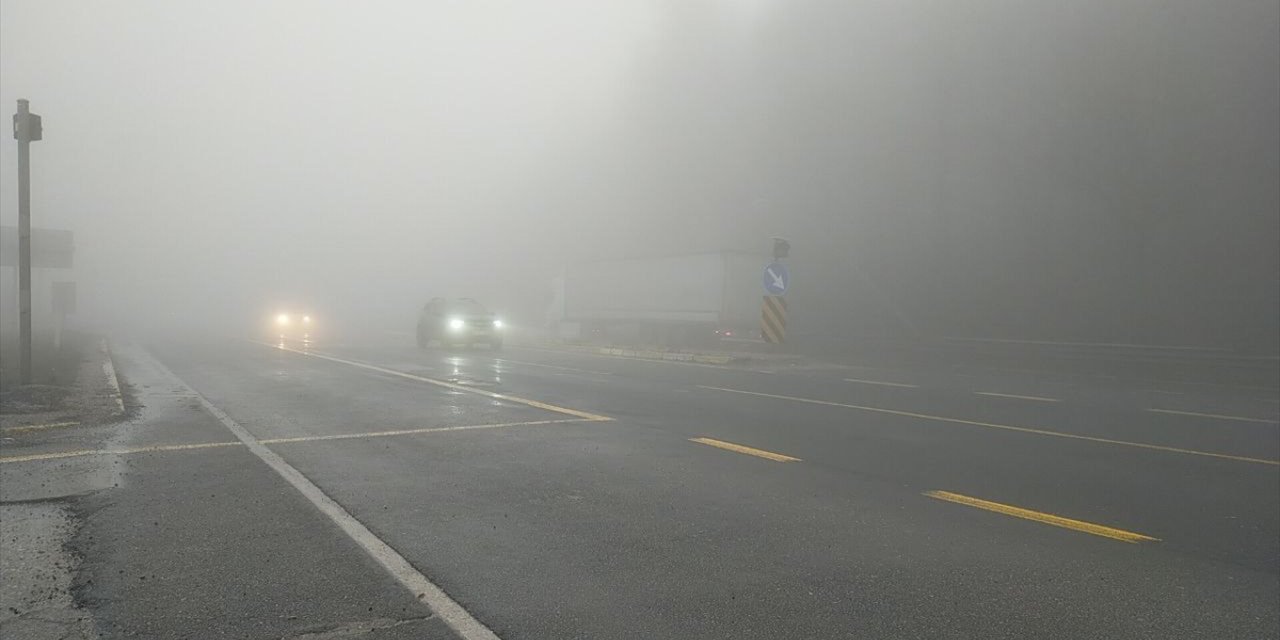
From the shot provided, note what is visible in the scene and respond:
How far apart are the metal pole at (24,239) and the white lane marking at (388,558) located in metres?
8.51

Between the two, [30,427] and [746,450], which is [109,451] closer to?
[30,427]

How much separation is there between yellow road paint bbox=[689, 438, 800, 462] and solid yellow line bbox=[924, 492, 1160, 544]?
1.68 meters

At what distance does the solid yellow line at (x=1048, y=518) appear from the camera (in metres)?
5.18

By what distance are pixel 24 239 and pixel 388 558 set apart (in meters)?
13.1

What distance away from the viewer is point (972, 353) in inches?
974

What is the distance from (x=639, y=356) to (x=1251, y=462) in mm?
18418

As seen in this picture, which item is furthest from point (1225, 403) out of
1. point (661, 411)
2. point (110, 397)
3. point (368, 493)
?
point (110, 397)

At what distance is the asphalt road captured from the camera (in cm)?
376

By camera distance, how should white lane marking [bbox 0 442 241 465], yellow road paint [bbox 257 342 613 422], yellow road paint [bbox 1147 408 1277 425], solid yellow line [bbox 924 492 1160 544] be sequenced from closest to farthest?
solid yellow line [bbox 924 492 1160 544], white lane marking [bbox 0 442 241 465], yellow road paint [bbox 257 342 613 422], yellow road paint [bbox 1147 408 1277 425]

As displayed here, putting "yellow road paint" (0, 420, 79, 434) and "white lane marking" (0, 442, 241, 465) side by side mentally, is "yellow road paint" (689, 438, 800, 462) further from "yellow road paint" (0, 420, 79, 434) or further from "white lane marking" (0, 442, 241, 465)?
"yellow road paint" (0, 420, 79, 434)

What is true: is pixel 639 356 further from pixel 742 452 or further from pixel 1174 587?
pixel 1174 587

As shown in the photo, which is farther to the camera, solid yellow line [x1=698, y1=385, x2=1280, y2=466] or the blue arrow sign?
the blue arrow sign

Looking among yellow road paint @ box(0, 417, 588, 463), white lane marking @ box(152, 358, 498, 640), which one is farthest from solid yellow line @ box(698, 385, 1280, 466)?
white lane marking @ box(152, 358, 498, 640)

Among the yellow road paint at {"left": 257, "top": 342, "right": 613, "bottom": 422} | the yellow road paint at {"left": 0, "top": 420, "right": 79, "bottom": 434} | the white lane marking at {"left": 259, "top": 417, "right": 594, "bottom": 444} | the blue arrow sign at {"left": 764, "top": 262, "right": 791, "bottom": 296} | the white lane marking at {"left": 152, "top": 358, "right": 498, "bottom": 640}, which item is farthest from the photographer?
the blue arrow sign at {"left": 764, "top": 262, "right": 791, "bottom": 296}
